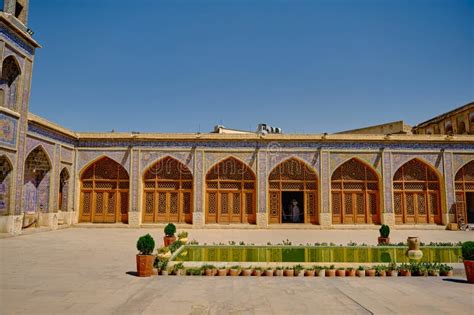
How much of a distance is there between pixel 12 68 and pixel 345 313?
13940 mm

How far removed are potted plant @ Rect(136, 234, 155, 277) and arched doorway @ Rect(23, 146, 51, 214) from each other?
9.74m

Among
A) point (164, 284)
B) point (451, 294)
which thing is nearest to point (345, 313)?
point (451, 294)

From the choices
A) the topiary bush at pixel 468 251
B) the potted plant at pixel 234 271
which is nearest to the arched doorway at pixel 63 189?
the potted plant at pixel 234 271

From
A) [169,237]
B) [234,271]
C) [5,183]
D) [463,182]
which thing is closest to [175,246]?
[169,237]

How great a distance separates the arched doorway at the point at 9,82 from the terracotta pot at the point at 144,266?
9305 millimetres

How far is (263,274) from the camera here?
293 inches

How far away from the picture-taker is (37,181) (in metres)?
15.3

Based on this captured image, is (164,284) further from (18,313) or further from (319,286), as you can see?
(319,286)

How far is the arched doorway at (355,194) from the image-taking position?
58.4ft

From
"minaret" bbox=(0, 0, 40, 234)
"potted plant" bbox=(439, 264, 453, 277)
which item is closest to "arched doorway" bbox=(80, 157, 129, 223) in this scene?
"minaret" bbox=(0, 0, 40, 234)

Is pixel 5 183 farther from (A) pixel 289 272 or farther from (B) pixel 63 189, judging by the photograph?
(A) pixel 289 272

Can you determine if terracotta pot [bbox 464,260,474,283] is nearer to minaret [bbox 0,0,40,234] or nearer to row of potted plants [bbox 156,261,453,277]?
row of potted plants [bbox 156,261,453,277]

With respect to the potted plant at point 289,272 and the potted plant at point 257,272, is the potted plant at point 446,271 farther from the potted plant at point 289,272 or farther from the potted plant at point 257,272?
the potted plant at point 257,272

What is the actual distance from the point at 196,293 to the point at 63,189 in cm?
1346
